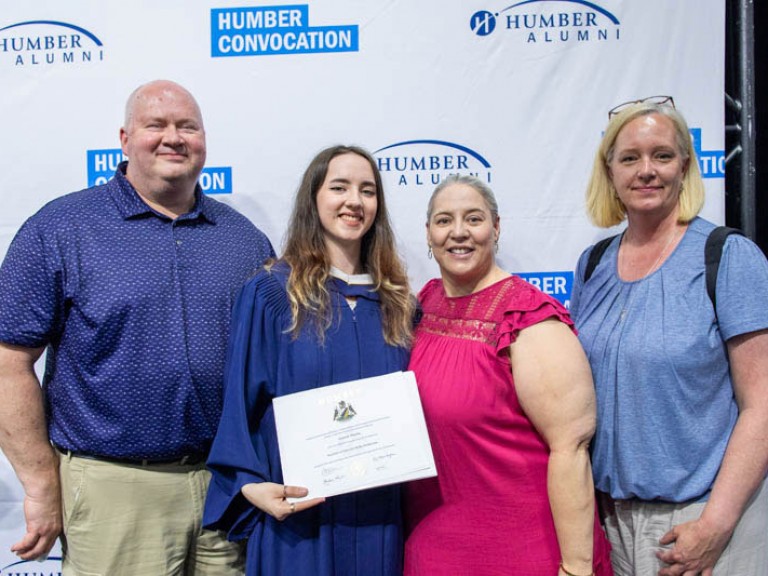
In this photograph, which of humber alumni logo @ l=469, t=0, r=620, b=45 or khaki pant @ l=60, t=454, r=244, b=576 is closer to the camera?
khaki pant @ l=60, t=454, r=244, b=576

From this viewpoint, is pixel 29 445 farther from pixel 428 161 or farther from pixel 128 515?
pixel 428 161

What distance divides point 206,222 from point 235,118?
82cm

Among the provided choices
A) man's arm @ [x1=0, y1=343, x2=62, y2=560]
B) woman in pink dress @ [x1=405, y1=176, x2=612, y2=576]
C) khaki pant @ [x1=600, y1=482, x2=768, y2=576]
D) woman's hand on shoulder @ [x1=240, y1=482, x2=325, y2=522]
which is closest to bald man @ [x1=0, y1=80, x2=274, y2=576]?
man's arm @ [x1=0, y1=343, x2=62, y2=560]

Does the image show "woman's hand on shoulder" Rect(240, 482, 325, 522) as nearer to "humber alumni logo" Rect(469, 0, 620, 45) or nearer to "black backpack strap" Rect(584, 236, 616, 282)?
"black backpack strap" Rect(584, 236, 616, 282)

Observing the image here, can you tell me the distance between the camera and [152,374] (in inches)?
71.1

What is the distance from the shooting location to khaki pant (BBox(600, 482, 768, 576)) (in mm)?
1690

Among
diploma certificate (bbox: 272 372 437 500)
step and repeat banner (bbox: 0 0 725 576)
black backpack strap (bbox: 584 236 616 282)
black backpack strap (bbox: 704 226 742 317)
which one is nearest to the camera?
diploma certificate (bbox: 272 372 437 500)

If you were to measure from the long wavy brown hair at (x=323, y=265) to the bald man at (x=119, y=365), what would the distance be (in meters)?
0.25

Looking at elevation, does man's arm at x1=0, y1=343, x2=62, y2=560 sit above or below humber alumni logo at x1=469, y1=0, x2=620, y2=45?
below

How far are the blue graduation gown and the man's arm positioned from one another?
0.54 m

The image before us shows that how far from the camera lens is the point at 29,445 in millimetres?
1853

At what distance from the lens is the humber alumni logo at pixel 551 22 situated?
8.49ft

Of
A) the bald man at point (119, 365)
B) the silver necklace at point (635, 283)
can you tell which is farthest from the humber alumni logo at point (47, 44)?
the silver necklace at point (635, 283)

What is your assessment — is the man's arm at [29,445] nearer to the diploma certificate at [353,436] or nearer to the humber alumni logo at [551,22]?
the diploma certificate at [353,436]
